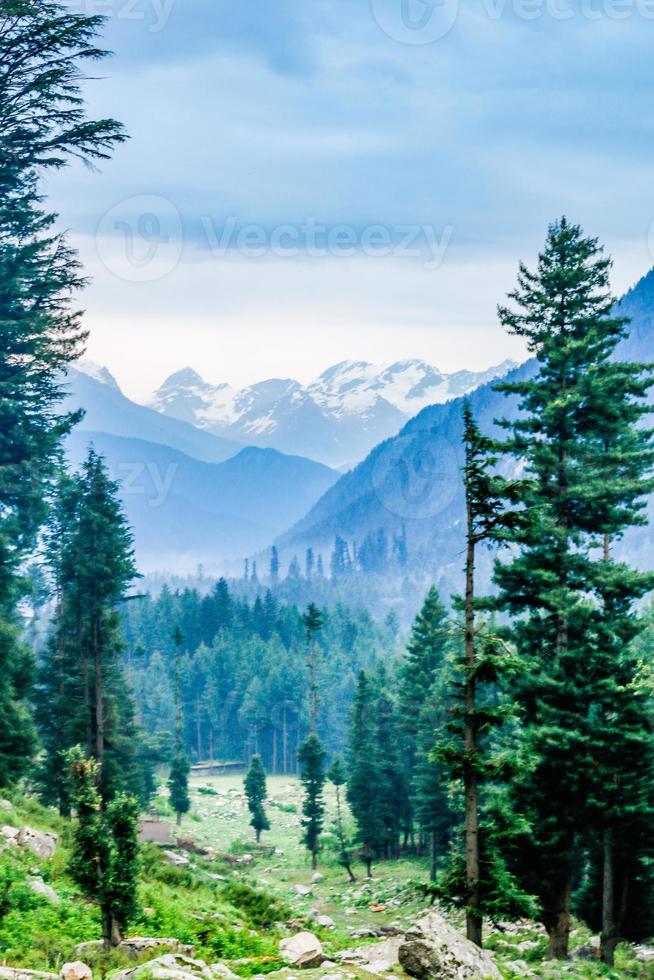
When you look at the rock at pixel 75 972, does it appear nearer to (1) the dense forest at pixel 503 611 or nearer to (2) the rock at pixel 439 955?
(1) the dense forest at pixel 503 611

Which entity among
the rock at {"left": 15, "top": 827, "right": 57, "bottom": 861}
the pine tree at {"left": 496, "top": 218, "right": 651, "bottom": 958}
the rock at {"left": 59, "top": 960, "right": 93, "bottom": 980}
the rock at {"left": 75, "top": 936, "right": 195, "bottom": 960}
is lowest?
the rock at {"left": 15, "top": 827, "right": 57, "bottom": 861}

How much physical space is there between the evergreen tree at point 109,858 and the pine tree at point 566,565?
1007 centimetres

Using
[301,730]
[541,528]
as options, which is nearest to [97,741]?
[541,528]

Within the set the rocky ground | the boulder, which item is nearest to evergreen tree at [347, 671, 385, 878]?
the rocky ground

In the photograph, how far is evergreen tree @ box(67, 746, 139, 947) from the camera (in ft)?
53.9

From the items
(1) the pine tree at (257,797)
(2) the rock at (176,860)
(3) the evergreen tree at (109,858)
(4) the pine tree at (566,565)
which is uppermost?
(4) the pine tree at (566,565)

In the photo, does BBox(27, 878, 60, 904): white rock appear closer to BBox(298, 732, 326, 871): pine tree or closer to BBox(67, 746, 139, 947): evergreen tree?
BBox(67, 746, 139, 947): evergreen tree

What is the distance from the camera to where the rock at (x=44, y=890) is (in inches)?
810

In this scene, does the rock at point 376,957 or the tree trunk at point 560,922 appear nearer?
the rock at point 376,957

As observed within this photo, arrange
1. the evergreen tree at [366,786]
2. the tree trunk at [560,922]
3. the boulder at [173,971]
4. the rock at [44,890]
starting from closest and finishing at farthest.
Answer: the boulder at [173,971]
the rock at [44,890]
the tree trunk at [560,922]
the evergreen tree at [366,786]

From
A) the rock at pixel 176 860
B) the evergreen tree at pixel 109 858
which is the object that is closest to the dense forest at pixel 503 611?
the evergreen tree at pixel 109 858

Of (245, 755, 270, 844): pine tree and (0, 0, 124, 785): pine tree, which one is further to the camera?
(245, 755, 270, 844): pine tree

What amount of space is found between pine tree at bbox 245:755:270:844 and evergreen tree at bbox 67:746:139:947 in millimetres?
57042

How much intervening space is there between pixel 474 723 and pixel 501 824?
2774 millimetres
